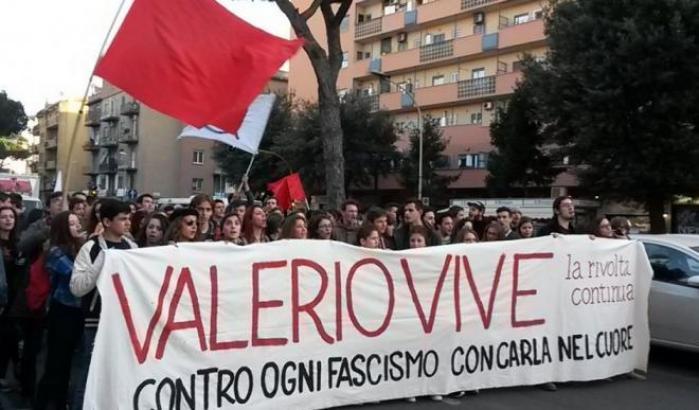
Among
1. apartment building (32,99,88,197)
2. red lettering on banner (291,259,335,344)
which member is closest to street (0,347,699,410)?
red lettering on banner (291,259,335,344)

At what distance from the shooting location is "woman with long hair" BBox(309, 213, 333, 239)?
704cm

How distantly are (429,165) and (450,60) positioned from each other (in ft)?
24.0

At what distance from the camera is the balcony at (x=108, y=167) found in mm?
78438

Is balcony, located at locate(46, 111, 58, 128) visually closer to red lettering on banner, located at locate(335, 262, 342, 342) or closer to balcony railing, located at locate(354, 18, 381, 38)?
balcony railing, located at locate(354, 18, 381, 38)

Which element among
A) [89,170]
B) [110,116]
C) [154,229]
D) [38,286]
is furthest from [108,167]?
[38,286]

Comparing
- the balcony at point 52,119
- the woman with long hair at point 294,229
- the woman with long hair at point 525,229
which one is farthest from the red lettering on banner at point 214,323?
the balcony at point 52,119

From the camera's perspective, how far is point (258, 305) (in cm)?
544

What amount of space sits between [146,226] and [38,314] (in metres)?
1.31

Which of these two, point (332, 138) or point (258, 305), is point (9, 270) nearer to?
point (258, 305)

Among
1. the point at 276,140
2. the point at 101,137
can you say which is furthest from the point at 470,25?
the point at 101,137

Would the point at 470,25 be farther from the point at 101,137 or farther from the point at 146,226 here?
the point at 101,137

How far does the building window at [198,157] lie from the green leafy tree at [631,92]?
50734 millimetres

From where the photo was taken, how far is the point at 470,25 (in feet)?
141

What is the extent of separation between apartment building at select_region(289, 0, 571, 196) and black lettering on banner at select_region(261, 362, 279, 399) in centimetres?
3311
